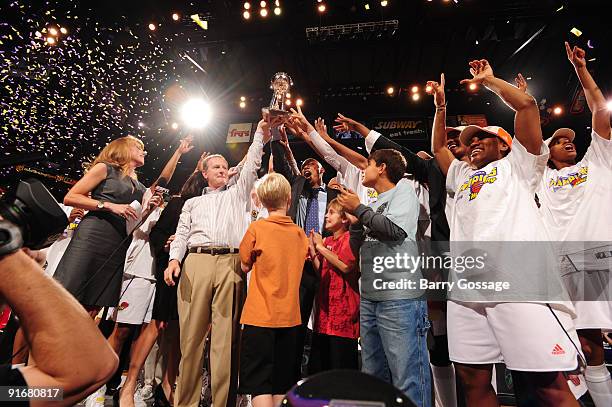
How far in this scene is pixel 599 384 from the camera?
8.05 ft

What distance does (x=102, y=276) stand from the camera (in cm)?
278

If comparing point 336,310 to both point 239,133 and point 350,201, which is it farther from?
point 239,133

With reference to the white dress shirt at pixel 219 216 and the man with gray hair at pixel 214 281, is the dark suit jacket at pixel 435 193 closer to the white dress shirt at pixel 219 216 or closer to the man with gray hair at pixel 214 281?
the white dress shirt at pixel 219 216

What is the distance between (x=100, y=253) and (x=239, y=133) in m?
8.31

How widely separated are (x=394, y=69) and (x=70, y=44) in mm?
7989

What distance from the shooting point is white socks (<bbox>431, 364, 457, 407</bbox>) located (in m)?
2.54

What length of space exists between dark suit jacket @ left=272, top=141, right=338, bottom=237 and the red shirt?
972 mm

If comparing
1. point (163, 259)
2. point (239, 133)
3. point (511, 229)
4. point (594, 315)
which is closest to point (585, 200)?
point (594, 315)

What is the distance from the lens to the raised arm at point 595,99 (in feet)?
9.06

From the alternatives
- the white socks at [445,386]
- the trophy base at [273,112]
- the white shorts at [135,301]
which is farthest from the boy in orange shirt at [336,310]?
the white shorts at [135,301]

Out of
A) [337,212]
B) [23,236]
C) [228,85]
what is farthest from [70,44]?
[228,85]

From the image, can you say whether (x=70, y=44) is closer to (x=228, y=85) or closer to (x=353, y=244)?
(x=353, y=244)

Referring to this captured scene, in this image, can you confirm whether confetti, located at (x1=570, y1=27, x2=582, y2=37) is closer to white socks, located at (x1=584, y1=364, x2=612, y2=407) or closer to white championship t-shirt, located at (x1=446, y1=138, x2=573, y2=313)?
white championship t-shirt, located at (x1=446, y1=138, x2=573, y2=313)

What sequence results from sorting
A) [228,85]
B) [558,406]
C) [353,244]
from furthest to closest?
[228,85]
[353,244]
[558,406]
